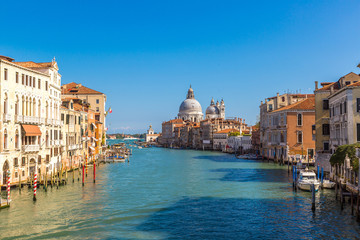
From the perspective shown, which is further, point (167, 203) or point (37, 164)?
point (37, 164)

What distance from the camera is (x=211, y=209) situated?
17266 millimetres

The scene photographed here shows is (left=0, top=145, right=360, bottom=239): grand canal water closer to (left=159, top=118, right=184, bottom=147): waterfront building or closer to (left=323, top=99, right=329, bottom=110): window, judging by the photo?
(left=323, top=99, right=329, bottom=110): window

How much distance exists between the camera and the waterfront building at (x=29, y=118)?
800 inches

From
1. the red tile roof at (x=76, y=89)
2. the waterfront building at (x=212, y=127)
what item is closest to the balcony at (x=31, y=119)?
the red tile roof at (x=76, y=89)

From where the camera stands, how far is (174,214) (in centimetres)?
1625

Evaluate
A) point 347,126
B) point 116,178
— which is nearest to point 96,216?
point 116,178

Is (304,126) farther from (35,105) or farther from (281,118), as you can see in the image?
(35,105)

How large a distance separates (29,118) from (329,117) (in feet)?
67.7

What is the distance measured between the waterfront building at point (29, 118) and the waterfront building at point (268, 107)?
88.8ft

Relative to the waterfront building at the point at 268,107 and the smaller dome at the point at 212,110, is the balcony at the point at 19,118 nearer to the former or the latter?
the waterfront building at the point at 268,107

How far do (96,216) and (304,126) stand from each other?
2875 centimetres

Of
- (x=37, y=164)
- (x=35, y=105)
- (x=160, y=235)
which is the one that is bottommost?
(x=160, y=235)

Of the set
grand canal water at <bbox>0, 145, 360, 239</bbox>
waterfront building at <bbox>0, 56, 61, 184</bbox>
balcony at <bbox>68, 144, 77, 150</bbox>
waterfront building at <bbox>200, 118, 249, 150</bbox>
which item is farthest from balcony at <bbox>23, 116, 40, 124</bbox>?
waterfront building at <bbox>200, 118, 249, 150</bbox>

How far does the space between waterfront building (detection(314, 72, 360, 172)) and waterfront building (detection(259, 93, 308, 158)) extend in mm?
11590
